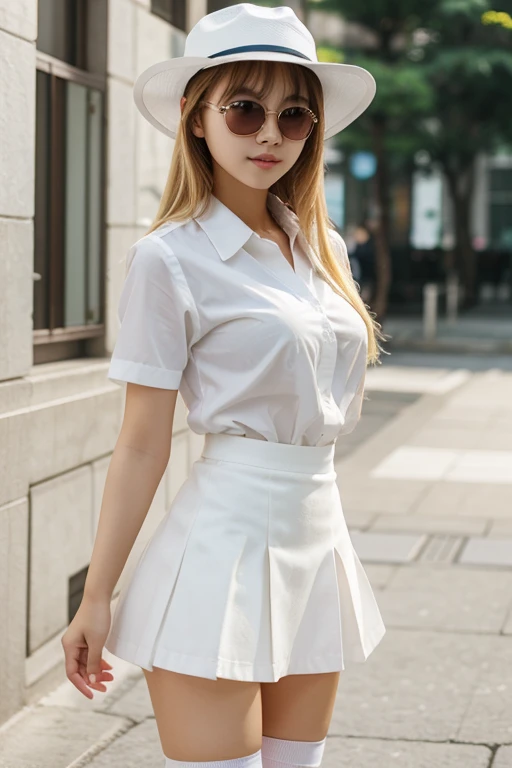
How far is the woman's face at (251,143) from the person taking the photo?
227 cm

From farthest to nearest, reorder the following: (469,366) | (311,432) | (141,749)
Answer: (469,366) → (141,749) → (311,432)

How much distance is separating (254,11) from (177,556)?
0.98 meters

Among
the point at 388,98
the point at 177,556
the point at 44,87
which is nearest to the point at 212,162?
the point at 177,556

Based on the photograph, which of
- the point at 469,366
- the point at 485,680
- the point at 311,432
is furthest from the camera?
the point at 469,366

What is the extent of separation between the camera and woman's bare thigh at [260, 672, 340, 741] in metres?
2.34

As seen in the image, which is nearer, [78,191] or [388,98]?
[78,191]

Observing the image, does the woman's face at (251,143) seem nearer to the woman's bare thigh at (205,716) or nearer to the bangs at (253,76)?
the bangs at (253,76)

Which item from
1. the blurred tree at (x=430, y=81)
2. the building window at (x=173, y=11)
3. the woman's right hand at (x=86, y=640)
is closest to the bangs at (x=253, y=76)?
the woman's right hand at (x=86, y=640)

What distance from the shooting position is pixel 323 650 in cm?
231

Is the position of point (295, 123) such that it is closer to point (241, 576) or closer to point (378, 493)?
point (241, 576)

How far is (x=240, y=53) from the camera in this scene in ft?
7.25

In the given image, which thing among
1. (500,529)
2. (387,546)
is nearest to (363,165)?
(500,529)

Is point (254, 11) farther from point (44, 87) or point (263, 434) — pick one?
point (44, 87)

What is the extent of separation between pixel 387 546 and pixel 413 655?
1.96 m
